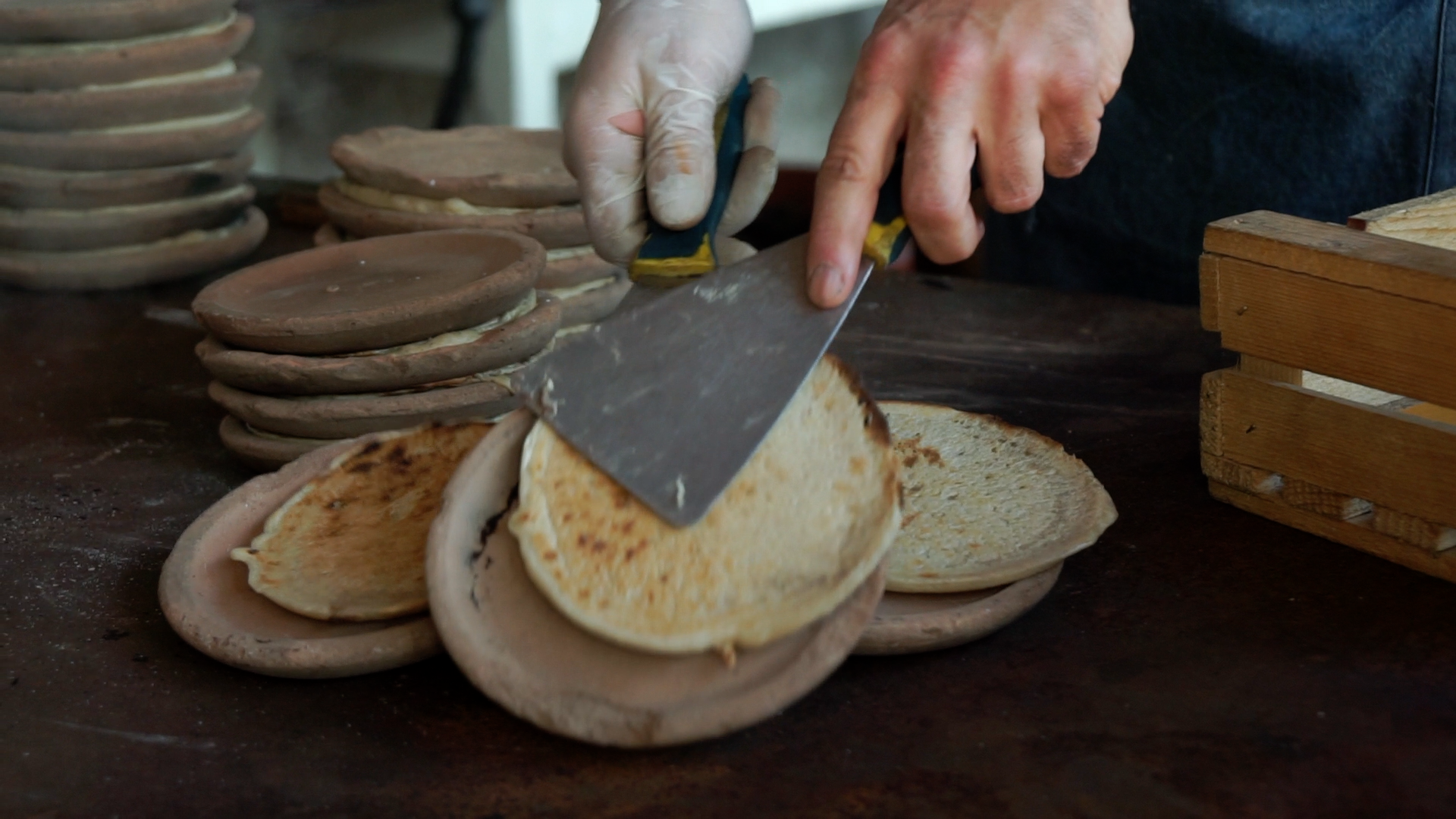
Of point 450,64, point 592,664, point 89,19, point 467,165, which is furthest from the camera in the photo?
point 450,64

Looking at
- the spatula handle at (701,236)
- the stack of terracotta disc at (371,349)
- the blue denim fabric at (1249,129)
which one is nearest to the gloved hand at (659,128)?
the spatula handle at (701,236)

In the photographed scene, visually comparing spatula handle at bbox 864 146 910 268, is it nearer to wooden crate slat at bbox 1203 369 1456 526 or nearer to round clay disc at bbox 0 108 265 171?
wooden crate slat at bbox 1203 369 1456 526

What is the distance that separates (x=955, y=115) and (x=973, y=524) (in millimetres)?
465

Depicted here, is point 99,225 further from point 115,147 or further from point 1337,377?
point 1337,377

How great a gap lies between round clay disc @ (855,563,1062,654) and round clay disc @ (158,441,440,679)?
439 millimetres

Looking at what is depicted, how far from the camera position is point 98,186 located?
2.53 m

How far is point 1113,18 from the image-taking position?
165cm

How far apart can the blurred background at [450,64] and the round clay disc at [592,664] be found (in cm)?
221

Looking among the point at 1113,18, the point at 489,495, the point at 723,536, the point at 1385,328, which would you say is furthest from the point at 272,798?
the point at 1113,18

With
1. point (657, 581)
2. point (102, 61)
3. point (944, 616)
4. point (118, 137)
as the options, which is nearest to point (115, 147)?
point (118, 137)

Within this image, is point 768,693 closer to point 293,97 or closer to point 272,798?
point 272,798

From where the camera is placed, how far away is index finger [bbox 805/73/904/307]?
4.54 ft

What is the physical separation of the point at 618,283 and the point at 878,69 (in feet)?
2.69

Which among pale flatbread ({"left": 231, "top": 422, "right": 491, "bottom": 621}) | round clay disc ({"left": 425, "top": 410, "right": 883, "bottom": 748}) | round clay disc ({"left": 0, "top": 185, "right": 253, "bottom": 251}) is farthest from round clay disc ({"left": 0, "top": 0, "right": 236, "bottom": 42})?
round clay disc ({"left": 425, "top": 410, "right": 883, "bottom": 748})
